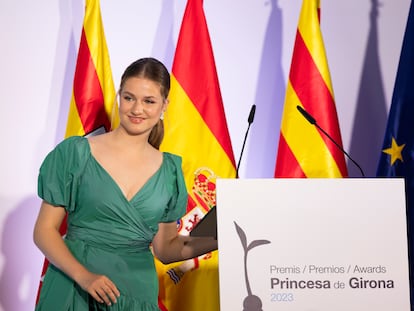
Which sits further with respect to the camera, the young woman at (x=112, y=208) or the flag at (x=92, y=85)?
the flag at (x=92, y=85)

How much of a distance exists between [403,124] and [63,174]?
1.73 m

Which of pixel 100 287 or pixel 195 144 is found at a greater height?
pixel 195 144

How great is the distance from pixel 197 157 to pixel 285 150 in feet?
1.35

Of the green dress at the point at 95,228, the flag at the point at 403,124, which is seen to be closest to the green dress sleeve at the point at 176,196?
the green dress at the point at 95,228

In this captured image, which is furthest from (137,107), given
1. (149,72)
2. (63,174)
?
(63,174)

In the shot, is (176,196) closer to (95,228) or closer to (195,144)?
(95,228)

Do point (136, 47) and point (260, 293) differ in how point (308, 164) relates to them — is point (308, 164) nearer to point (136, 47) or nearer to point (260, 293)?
point (136, 47)

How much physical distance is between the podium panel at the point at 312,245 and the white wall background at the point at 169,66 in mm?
1565

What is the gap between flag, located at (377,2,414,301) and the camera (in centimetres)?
282

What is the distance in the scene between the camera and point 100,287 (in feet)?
5.32

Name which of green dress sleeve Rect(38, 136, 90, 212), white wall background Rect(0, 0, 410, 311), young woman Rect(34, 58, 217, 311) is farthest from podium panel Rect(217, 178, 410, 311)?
white wall background Rect(0, 0, 410, 311)

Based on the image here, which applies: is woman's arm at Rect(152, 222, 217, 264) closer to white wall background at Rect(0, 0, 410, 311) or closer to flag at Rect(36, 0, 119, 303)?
flag at Rect(36, 0, 119, 303)

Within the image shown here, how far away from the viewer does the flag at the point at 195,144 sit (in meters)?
2.62

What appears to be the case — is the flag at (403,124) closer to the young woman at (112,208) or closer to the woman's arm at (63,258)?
the young woman at (112,208)
